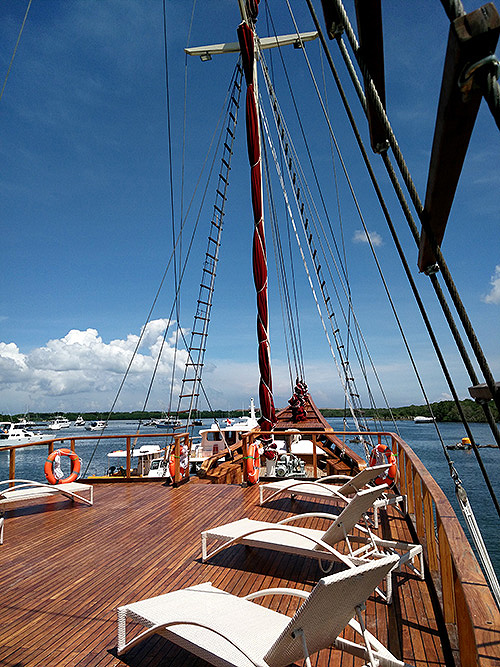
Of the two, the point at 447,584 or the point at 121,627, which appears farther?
the point at 447,584

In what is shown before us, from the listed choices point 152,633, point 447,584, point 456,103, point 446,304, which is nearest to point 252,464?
point 447,584

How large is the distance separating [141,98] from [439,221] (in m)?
10.2

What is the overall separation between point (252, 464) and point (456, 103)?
7183 millimetres

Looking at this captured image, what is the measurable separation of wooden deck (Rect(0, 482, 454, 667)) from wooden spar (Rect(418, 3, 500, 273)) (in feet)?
9.02

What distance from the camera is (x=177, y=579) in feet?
12.5

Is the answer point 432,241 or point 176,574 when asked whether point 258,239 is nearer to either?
point 176,574

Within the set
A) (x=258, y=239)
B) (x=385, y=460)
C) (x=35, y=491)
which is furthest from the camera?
(x=258, y=239)

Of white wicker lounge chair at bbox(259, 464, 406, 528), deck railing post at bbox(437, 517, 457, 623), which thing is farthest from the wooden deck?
white wicker lounge chair at bbox(259, 464, 406, 528)

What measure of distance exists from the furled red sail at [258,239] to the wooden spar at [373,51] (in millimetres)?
7026

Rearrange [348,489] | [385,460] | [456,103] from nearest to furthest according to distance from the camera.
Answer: [456,103] < [348,489] < [385,460]

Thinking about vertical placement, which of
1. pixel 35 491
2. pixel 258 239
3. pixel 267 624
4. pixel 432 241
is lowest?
pixel 267 624

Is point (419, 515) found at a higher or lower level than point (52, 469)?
lower

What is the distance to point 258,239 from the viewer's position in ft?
29.5

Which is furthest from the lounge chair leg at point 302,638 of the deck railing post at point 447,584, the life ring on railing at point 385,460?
the life ring on railing at point 385,460
